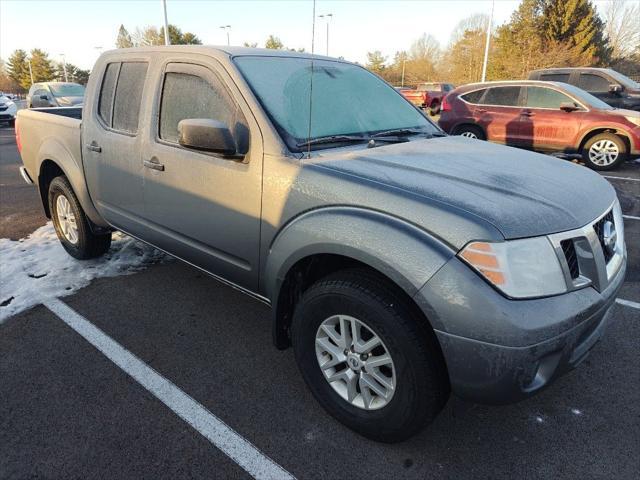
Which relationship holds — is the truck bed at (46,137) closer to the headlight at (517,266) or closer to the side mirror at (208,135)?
the side mirror at (208,135)

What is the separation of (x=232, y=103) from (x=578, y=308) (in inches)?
78.6

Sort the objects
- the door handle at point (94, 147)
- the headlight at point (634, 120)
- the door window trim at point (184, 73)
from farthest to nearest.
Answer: the headlight at point (634, 120) < the door handle at point (94, 147) < the door window trim at point (184, 73)

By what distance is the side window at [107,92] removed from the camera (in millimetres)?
3514

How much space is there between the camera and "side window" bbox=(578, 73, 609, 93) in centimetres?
1134

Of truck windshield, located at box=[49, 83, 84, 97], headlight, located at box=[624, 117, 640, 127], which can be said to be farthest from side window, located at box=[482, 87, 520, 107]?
truck windshield, located at box=[49, 83, 84, 97]

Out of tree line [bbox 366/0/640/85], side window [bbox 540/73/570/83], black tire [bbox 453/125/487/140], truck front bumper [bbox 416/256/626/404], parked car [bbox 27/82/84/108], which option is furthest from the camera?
tree line [bbox 366/0/640/85]

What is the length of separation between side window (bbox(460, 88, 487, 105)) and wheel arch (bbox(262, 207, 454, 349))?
352 inches

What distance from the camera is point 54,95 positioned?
16.0 meters

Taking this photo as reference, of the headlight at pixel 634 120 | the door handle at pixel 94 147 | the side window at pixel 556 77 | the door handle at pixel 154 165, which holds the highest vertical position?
the side window at pixel 556 77

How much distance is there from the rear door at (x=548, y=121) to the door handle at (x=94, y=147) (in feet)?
27.6

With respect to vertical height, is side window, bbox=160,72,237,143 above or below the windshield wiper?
above

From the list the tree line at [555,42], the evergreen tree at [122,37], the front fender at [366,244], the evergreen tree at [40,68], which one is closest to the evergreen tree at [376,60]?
the tree line at [555,42]

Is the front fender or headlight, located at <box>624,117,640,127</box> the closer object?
the front fender

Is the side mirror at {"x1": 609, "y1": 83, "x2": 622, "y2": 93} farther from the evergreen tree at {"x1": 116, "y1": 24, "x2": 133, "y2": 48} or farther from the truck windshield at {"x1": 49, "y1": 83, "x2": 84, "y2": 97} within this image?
the evergreen tree at {"x1": 116, "y1": 24, "x2": 133, "y2": 48}
